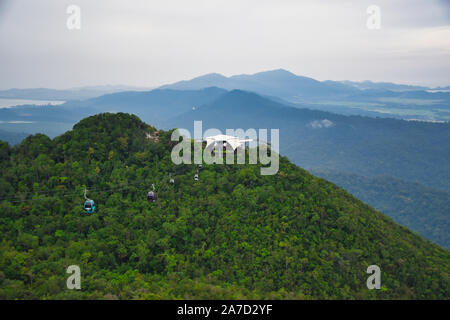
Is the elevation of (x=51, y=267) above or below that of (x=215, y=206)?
below

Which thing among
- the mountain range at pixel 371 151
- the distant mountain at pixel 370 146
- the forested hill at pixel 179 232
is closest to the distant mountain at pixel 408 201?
the mountain range at pixel 371 151

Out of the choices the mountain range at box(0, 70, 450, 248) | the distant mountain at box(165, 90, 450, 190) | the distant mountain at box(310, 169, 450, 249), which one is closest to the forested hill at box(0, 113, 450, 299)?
the distant mountain at box(310, 169, 450, 249)

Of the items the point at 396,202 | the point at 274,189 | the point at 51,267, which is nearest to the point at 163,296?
the point at 51,267

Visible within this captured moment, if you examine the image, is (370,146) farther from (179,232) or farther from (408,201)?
(179,232)

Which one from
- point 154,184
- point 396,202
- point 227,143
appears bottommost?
point 396,202

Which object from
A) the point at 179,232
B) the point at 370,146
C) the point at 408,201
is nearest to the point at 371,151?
the point at 370,146

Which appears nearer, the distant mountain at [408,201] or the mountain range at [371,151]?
the distant mountain at [408,201]

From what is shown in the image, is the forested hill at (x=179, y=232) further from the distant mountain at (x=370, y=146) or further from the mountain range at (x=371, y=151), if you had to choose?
the distant mountain at (x=370, y=146)
